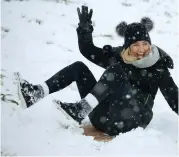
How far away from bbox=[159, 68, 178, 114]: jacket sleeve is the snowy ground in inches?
13.3

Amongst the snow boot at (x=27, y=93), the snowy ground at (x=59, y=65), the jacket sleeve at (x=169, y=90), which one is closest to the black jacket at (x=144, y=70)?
the jacket sleeve at (x=169, y=90)

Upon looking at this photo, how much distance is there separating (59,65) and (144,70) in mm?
2314

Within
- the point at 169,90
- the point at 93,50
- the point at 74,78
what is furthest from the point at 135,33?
the point at 74,78

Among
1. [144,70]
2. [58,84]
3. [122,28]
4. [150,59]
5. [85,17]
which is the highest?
[85,17]

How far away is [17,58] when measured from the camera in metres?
6.25

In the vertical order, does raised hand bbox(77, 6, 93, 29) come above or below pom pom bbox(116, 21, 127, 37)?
above

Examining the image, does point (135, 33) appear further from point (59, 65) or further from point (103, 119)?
point (59, 65)

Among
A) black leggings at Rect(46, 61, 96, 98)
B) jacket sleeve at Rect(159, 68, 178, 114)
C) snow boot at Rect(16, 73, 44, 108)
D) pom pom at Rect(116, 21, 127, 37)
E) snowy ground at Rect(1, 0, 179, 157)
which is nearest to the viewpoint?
snowy ground at Rect(1, 0, 179, 157)

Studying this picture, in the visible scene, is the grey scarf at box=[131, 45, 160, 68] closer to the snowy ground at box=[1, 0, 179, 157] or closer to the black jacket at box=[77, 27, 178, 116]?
the black jacket at box=[77, 27, 178, 116]

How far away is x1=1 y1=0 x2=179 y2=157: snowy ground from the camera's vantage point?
3.67m

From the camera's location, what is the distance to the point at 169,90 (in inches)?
160

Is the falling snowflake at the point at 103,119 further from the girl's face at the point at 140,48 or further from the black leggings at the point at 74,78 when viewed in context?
the girl's face at the point at 140,48

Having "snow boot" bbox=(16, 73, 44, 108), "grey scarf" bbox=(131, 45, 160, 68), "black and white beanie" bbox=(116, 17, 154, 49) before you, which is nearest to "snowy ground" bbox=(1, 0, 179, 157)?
"snow boot" bbox=(16, 73, 44, 108)

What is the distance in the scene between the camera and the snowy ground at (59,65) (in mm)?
3666
